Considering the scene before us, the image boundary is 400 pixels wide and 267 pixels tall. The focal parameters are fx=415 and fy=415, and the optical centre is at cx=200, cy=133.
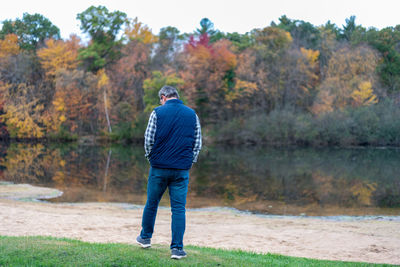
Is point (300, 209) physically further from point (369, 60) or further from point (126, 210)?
point (369, 60)

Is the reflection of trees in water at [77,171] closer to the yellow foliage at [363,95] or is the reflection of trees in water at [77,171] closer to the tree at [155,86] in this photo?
the tree at [155,86]

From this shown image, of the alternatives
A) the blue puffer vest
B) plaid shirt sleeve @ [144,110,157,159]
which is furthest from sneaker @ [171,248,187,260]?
plaid shirt sleeve @ [144,110,157,159]

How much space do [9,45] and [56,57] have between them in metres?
9.11

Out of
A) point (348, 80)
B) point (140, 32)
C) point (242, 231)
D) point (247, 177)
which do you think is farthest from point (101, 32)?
point (242, 231)

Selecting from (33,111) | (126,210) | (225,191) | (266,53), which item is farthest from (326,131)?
(126,210)

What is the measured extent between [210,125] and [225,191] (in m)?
37.4

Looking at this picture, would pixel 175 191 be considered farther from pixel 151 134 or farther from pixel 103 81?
pixel 103 81

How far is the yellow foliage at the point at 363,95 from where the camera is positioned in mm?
55372

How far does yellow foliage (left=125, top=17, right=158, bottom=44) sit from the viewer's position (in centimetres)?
6262

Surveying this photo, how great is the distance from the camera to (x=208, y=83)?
5816cm

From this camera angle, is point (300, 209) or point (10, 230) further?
point (300, 209)

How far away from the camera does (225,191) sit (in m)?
21.8

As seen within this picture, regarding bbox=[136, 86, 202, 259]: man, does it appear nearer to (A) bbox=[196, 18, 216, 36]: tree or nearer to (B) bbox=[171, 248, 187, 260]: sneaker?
(B) bbox=[171, 248, 187, 260]: sneaker

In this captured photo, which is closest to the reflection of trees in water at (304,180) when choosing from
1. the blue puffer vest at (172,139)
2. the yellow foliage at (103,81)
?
the blue puffer vest at (172,139)
